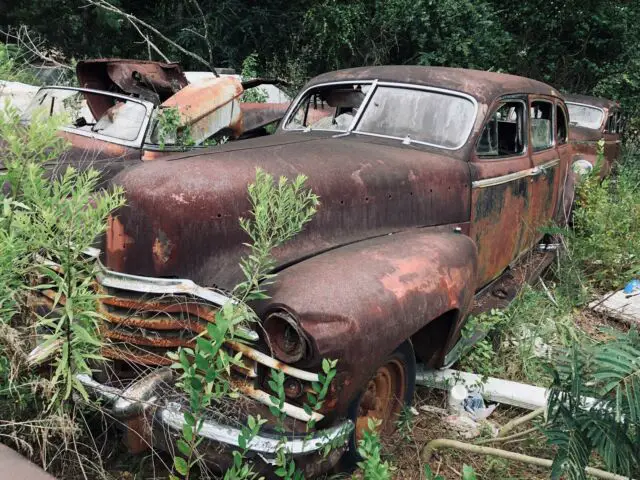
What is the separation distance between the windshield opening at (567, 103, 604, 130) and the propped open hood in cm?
600

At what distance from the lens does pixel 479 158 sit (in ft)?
12.7

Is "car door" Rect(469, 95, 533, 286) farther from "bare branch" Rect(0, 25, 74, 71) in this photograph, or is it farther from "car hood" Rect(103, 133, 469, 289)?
"bare branch" Rect(0, 25, 74, 71)

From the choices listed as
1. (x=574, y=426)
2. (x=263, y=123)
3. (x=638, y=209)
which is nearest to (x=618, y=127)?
(x=638, y=209)

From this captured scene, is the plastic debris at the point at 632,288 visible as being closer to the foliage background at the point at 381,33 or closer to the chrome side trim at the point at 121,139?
the chrome side trim at the point at 121,139

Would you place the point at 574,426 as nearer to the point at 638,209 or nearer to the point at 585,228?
the point at 585,228

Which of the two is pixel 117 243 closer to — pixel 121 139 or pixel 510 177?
pixel 510 177

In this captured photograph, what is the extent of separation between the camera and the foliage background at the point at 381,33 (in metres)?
11.9

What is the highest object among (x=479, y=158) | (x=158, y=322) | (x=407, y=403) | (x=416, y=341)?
(x=479, y=158)

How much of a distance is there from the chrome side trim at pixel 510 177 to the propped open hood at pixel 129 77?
366 cm

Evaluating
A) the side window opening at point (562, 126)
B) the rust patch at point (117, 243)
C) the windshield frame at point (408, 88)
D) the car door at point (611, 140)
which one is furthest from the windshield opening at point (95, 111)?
the car door at point (611, 140)

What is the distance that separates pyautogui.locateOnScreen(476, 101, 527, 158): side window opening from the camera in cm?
397

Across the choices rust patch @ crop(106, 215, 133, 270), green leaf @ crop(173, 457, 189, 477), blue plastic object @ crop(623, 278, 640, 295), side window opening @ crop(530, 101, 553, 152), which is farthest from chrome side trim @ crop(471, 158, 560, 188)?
green leaf @ crop(173, 457, 189, 477)

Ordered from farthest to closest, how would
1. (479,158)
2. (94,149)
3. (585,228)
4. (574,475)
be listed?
(585,228) → (94,149) → (479,158) → (574,475)

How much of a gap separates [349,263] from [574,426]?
3.60ft
